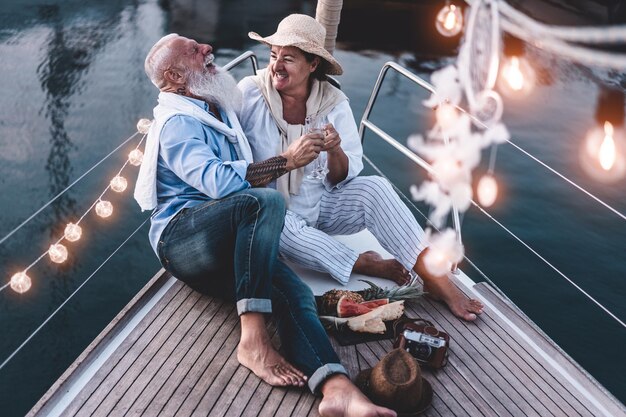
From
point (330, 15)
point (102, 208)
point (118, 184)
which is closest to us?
point (102, 208)

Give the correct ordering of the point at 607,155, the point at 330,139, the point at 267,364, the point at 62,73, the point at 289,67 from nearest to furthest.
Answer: the point at 267,364 → the point at 330,139 → the point at 289,67 → the point at 607,155 → the point at 62,73

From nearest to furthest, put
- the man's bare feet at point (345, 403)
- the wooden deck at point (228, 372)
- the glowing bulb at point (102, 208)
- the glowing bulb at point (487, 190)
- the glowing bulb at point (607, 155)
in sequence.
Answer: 1. the man's bare feet at point (345, 403)
2. the wooden deck at point (228, 372)
3. the glowing bulb at point (102, 208)
4. the glowing bulb at point (487, 190)
5. the glowing bulb at point (607, 155)

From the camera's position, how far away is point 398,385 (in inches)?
73.4

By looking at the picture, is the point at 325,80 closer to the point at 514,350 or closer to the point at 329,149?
the point at 329,149

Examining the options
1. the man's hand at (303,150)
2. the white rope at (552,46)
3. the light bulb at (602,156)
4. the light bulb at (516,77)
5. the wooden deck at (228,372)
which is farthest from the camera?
the white rope at (552,46)

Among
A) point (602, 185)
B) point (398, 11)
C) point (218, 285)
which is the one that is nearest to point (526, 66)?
point (398, 11)

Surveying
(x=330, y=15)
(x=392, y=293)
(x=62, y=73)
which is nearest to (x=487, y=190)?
(x=330, y=15)

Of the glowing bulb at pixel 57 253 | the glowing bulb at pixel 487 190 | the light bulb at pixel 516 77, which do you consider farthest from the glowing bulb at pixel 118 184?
the light bulb at pixel 516 77

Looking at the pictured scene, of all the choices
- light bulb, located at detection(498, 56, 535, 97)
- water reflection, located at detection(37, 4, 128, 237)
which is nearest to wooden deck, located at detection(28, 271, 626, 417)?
water reflection, located at detection(37, 4, 128, 237)

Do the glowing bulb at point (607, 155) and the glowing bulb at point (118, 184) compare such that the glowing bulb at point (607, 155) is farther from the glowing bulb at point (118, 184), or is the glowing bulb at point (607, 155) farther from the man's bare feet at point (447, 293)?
the glowing bulb at point (118, 184)

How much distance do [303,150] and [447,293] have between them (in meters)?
0.86

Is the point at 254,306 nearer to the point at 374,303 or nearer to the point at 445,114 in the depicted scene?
the point at 374,303

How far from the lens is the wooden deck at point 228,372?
75.5 inches

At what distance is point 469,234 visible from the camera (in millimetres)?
5965
